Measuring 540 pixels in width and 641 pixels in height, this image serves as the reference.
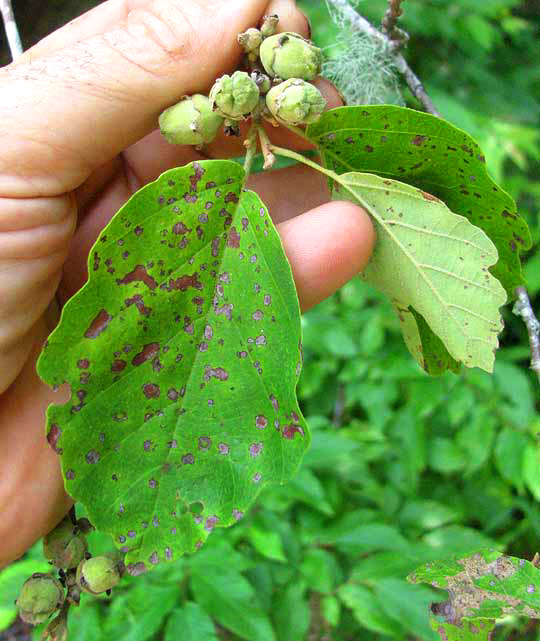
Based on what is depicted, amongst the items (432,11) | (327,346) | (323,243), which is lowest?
(327,346)

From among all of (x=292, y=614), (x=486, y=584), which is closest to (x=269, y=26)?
(x=486, y=584)

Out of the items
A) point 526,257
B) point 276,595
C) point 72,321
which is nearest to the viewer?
point 72,321

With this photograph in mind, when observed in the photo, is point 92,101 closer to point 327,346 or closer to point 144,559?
point 144,559

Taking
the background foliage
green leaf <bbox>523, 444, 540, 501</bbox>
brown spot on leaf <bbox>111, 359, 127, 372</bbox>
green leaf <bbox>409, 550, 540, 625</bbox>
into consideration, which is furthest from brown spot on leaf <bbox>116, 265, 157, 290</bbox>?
green leaf <bbox>523, 444, 540, 501</bbox>

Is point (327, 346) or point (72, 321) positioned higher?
point (72, 321)

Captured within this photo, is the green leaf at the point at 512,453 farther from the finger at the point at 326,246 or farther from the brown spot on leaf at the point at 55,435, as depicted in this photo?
the brown spot on leaf at the point at 55,435

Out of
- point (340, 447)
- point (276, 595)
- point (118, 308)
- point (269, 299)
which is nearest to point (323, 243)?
point (269, 299)
